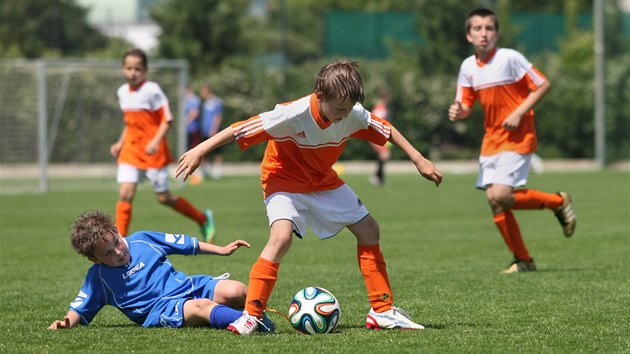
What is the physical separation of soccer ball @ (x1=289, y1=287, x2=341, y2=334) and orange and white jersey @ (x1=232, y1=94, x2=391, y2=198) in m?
0.64

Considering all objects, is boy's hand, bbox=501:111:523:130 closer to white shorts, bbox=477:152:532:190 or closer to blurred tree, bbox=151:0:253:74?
white shorts, bbox=477:152:532:190

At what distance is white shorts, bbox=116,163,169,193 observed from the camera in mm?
11430

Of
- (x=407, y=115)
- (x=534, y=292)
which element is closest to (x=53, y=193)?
(x=407, y=115)

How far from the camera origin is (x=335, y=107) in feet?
20.1

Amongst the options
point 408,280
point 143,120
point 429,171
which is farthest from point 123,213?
point 429,171

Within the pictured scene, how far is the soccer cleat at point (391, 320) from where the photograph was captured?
6406 millimetres

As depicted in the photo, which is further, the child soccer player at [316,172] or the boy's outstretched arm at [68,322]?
the boy's outstretched arm at [68,322]

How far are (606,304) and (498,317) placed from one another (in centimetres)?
97

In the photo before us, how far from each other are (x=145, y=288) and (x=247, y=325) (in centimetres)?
73

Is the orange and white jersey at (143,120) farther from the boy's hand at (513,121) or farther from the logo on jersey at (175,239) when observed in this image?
the logo on jersey at (175,239)

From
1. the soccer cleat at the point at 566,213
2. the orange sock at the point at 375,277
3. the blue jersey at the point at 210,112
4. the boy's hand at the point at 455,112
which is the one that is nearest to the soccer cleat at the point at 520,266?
the soccer cleat at the point at 566,213

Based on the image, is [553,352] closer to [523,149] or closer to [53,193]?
[523,149]

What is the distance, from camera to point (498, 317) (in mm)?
6891

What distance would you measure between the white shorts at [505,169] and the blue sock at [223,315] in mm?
3724
